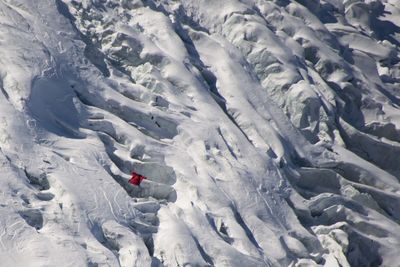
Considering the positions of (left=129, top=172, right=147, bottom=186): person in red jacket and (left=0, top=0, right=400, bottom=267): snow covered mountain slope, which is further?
(left=129, top=172, right=147, bottom=186): person in red jacket

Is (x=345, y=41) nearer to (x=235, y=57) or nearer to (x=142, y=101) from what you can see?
(x=235, y=57)

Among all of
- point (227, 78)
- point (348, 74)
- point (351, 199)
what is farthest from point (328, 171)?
point (348, 74)

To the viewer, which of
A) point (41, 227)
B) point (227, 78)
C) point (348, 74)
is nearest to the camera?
point (41, 227)

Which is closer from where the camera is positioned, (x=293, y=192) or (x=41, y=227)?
(x=41, y=227)

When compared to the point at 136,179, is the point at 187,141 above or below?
below

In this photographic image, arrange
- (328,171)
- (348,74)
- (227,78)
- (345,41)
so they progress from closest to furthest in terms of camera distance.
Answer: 1. (328,171)
2. (227,78)
3. (348,74)
4. (345,41)

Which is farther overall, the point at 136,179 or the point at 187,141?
→ the point at 187,141

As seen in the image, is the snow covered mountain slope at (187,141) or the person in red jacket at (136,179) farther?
the person in red jacket at (136,179)

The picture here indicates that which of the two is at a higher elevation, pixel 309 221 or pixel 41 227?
pixel 41 227
